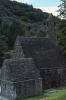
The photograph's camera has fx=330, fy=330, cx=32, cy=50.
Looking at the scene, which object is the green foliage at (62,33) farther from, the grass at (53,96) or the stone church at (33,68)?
the grass at (53,96)

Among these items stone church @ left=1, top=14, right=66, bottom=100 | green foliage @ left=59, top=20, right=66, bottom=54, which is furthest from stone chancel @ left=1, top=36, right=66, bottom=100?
green foliage @ left=59, top=20, right=66, bottom=54

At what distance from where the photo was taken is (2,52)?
78.1 metres

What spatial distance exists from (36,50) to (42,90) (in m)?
6.69

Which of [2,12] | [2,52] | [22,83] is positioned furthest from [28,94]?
[2,12]

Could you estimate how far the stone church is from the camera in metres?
39.7

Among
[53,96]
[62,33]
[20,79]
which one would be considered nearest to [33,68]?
[20,79]

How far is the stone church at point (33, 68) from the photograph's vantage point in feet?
130

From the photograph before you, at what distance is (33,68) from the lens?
138 ft

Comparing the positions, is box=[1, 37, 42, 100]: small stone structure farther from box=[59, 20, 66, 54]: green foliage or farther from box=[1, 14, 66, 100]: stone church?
box=[59, 20, 66, 54]: green foliage

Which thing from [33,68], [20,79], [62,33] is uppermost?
[62,33]

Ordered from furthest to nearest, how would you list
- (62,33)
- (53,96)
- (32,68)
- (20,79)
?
(62,33) → (32,68) → (20,79) → (53,96)

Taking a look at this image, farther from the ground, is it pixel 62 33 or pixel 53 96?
pixel 62 33

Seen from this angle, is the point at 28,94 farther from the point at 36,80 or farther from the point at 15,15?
the point at 15,15

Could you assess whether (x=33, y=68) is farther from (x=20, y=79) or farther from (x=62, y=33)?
(x=62, y=33)
